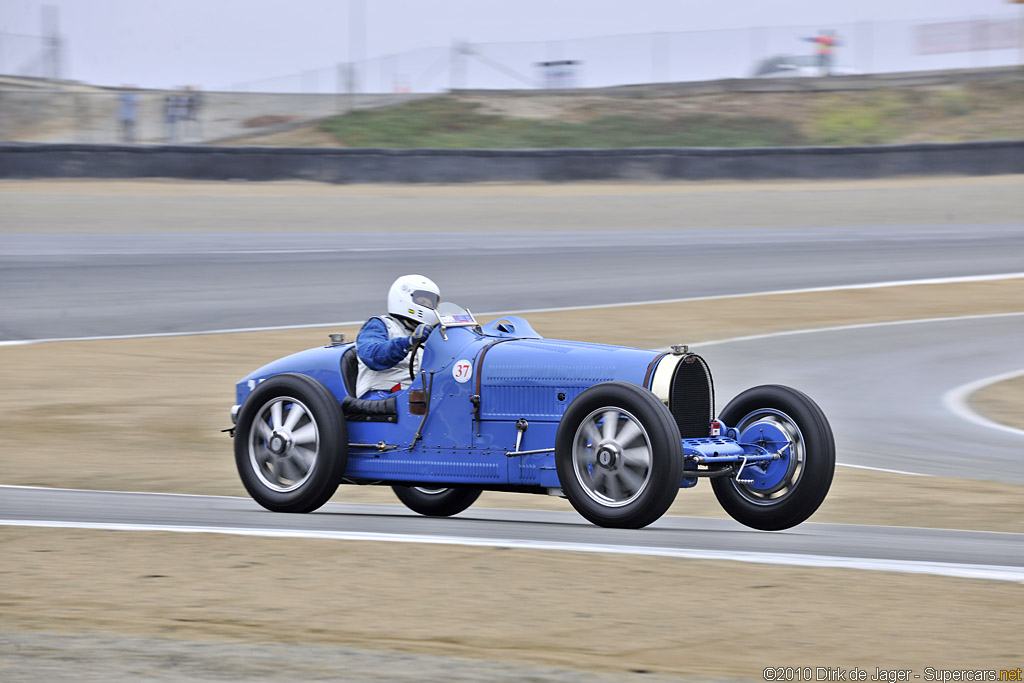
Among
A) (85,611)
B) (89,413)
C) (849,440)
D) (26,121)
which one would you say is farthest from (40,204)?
(85,611)

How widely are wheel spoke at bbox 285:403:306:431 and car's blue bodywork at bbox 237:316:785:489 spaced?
0.27 metres

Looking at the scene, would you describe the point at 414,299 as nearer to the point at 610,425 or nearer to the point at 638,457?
the point at 610,425

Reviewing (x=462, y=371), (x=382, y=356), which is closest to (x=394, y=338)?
(x=382, y=356)

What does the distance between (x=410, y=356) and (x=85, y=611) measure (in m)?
2.93

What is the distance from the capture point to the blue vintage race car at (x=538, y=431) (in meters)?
7.17

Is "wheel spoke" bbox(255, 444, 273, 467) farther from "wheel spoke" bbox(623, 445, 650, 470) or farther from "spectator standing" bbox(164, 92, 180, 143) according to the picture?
"spectator standing" bbox(164, 92, 180, 143)

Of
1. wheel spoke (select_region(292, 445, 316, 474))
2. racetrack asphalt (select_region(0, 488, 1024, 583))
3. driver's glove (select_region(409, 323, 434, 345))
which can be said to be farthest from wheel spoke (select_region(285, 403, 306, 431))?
driver's glove (select_region(409, 323, 434, 345))

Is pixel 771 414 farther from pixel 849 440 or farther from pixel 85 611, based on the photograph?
pixel 849 440

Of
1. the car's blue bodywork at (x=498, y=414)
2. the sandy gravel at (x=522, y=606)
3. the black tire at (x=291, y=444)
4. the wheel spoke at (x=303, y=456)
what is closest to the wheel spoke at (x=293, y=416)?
the black tire at (x=291, y=444)

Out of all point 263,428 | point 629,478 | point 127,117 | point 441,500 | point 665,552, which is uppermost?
point 127,117

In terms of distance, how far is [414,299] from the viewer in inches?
332

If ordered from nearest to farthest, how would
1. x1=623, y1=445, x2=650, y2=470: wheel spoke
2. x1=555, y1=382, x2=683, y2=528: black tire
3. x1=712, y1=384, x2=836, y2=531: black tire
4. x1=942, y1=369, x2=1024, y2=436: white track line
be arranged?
1. x1=555, y1=382, x2=683, y2=528: black tire
2. x1=623, y1=445, x2=650, y2=470: wheel spoke
3. x1=712, y1=384, x2=836, y2=531: black tire
4. x1=942, y1=369, x2=1024, y2=436: white track line

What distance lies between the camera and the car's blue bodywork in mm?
7559

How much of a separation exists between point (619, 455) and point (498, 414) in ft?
3.11
